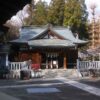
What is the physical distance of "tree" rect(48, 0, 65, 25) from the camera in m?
63.5

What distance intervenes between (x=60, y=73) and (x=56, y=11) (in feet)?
69.9

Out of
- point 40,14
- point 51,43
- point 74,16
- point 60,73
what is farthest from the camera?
point 40,14

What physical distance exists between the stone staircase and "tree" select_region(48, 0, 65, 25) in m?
19.7

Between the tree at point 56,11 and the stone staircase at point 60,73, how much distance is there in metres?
19.7

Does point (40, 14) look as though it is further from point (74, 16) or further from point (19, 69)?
point (19, 69)

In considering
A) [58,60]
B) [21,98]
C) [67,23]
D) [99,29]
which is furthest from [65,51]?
[99,29]

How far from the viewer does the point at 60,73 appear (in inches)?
1730

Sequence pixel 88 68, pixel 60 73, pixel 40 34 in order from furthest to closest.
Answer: pixel 40 34 < pixel 60 73 < pixel 88 68

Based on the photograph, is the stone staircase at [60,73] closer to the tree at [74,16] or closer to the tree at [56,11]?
the tree at [74,16]

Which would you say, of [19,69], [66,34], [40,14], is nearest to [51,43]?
[66,34]

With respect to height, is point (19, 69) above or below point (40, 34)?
below

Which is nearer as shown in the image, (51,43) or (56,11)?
(51,43)

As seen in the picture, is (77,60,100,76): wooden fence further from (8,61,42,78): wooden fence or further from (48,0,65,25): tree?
(48,0,65,25): tree

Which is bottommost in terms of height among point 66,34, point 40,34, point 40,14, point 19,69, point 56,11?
point 19,69
